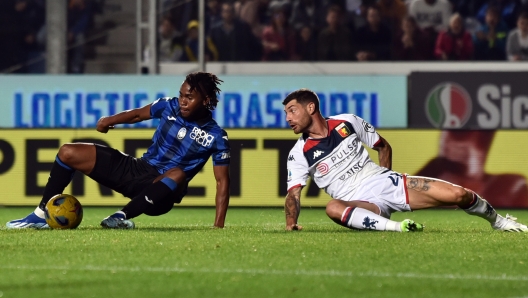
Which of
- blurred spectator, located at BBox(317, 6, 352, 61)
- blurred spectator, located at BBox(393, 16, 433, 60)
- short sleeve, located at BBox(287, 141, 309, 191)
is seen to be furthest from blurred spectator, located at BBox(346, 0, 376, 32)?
short sleeve, located at BBox(287, 141, 309, 191)

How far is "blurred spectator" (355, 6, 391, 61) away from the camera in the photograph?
17938mm

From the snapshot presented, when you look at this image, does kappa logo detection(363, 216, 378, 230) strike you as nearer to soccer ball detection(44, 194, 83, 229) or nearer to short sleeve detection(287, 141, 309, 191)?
short sleeve detection(287, 141, 309, 191)

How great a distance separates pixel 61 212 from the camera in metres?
8.60

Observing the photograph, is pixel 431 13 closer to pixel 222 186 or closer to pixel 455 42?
pixel 455 42

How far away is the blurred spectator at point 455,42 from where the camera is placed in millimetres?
17875

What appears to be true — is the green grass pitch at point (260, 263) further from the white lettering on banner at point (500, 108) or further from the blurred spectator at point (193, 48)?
the blurred spectator at point (193, 48)

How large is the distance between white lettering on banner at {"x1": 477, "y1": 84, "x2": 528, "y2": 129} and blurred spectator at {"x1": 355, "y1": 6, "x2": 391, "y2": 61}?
1.68 metres

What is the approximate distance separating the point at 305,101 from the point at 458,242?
163cm

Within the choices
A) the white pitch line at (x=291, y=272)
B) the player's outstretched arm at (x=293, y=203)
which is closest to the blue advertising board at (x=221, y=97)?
the player's outstretched arm at (x=293, y=203)

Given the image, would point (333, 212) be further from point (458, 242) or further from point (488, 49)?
point (488, 49)

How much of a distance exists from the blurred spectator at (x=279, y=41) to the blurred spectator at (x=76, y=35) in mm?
Answer: 3199

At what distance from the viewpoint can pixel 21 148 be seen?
13.4m

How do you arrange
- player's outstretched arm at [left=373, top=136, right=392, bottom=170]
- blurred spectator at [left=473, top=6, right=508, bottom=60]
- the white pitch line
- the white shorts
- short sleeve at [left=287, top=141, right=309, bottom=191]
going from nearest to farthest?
the white pitch line < short sleeve at [left=287, top=141, right=309, bottom=191] < the white shorts < player's outstretched arm at [left=373, top=136, right=392, bottom=170] < blurred spectator at [left=473, top=6, right=508, bottom=60]

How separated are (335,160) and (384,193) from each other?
44cm
